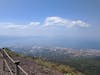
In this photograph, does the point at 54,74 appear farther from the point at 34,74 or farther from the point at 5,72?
the point at 5,72

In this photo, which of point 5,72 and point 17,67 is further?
point 5,72

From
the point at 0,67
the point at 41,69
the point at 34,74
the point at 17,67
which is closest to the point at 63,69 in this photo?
the point at 41,69

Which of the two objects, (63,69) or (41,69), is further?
(63,69)

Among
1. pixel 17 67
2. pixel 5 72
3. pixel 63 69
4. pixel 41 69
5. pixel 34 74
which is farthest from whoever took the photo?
pixel 63 69

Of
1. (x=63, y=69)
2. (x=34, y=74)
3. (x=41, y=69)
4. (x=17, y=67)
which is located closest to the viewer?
(x=17, y=67)

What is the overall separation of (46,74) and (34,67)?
6.51 ft

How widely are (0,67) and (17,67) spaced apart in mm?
7806

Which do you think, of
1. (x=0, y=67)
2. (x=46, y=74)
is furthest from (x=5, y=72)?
(x=46, y=74)

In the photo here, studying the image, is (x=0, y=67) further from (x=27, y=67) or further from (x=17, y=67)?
(x=17, y=67)

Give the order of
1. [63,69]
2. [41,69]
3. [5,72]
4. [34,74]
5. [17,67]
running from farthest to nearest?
[63,69], [41,69], [34,74], [5,72], [17,67]

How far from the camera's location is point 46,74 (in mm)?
17203

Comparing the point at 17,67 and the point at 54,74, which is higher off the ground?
the point at 17,67

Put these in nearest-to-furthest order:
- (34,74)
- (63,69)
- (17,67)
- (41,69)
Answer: (17,67) → (34,74) → (41,69) → (63,69)

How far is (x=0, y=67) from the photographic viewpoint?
1725 cm
